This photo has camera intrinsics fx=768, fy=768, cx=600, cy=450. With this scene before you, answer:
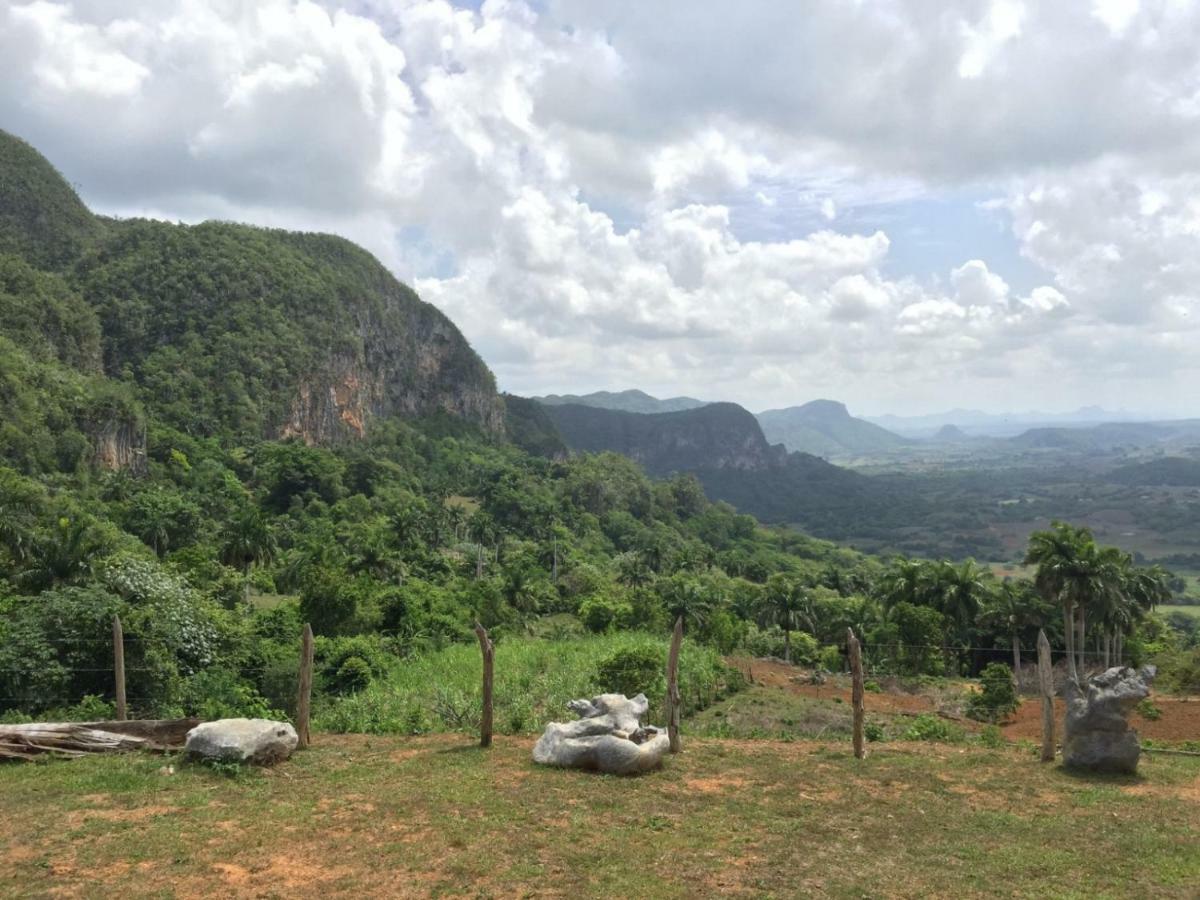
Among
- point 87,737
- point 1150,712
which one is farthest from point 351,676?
point 1150,712

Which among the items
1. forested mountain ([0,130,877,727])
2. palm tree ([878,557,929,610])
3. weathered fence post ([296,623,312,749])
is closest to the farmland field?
forested mountain ([0,130,877,727])

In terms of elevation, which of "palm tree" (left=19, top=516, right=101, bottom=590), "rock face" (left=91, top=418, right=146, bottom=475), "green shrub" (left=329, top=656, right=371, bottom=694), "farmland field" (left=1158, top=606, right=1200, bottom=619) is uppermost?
"rock face" (left=91, top=418, right=146, bottom=475)

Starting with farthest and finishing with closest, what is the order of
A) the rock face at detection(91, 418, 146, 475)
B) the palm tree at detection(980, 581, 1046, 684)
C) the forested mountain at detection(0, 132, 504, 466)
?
1. the forested mountain at detection(0, 132, 504, 466)
2. the rock face at detection(91, 418, 146, 475)
3. the palm tree at detection(980, 581, 1046, 684)

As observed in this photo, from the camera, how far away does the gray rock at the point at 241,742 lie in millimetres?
12312

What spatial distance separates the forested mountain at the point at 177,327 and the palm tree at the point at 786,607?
2528 inches

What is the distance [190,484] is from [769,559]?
78646 millimetres

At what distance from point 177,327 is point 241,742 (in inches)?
4984

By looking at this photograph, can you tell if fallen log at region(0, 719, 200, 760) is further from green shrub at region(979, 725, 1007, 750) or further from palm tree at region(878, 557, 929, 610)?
palm tree at region(878, 557, 929, 610)

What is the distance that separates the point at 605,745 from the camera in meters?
12.8

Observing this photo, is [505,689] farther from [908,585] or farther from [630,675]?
[908,585]

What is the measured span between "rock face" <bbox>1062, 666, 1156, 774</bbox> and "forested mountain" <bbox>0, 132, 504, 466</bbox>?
80.5 meters

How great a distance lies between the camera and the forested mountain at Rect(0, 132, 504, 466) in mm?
85938

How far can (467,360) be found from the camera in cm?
19912

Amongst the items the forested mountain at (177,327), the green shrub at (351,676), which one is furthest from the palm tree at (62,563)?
the forested mountain at (177,327)
